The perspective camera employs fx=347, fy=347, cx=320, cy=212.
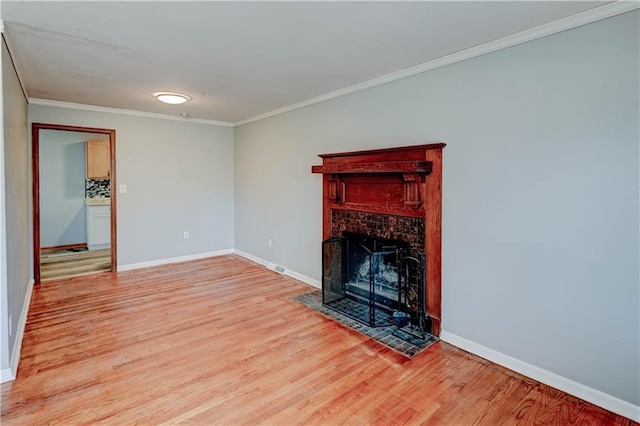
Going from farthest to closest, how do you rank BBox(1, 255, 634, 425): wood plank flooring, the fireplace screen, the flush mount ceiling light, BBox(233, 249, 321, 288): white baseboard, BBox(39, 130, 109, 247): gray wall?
BBox(39, 130, 109, 247): gray wall
BBox(233, 249, 321, 288): white baseboard
the flush mount ceiling light
the fireplace screen
BBox(1, 255, 634, 425): wood plank flooring

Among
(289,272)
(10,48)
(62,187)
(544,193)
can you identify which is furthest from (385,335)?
(62,187)

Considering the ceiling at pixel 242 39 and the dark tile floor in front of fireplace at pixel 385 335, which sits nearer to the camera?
the ceiling at pixel 242 39

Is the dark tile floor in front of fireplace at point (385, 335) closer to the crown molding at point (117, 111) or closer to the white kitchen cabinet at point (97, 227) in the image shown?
the crown molding at point (117, 111)

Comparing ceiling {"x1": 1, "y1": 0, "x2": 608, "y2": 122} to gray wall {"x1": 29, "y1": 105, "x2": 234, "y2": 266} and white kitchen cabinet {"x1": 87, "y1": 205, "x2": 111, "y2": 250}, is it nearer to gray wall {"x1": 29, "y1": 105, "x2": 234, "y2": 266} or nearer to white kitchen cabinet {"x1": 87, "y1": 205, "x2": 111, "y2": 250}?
gray wall {"x1": 29, "y1": 105, "x2": 234, "y2": 266}

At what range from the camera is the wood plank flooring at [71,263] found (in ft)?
16.3

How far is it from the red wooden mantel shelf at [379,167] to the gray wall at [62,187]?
510 cm

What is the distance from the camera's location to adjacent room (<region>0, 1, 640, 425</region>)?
2.04 meters

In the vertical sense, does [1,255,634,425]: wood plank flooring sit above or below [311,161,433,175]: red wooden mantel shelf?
below

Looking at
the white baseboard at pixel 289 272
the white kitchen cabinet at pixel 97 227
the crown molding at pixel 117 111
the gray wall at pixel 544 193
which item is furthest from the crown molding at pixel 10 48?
the white baseboard at pixel 289 272

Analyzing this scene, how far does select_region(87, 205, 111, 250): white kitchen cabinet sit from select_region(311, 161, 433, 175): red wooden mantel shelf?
485cm

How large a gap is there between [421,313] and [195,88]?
323 centimetres

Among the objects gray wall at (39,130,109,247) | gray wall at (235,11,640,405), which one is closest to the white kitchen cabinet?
gray wall at (39,130,109,247)

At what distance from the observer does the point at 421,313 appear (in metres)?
2.96

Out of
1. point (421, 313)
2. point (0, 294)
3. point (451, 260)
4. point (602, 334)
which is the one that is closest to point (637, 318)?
point (602, 334)
